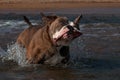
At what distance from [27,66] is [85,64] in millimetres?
1385

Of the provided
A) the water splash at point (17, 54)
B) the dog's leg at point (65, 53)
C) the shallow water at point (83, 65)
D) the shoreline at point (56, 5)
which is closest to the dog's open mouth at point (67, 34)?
the dog's leg at point (65, 53)

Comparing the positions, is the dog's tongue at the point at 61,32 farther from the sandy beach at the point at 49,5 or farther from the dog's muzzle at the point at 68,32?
the sandy beach at the point at 49,5

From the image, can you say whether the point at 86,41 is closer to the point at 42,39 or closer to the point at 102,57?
the point at 102,57

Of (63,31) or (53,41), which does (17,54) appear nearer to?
(53,41)

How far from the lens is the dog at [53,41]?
9.03 meters

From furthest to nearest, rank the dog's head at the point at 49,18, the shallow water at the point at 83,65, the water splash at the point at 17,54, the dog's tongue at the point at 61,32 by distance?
the water splash at the point at 17,54, the shallow water at the point at 83,65, the dog's head at the point at 49,18, the dog's tongue at the point at 61,32

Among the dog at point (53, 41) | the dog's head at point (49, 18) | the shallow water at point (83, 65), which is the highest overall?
the dog's head at point (49, 18)

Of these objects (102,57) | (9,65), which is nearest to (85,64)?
(102,57)

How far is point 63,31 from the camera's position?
8.96 meters

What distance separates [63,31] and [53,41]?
1.88ft

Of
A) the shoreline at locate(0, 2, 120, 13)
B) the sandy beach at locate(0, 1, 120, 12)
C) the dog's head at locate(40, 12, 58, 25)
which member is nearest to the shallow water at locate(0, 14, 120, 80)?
the dog's head at locate(40, 12, 58, 25)

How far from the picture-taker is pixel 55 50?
9602 millimetres

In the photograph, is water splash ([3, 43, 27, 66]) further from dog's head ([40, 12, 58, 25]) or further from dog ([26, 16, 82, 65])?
dog's head ([40, 12, 58, 25])

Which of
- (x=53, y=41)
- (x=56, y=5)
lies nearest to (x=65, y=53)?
(x=53, y=41)
